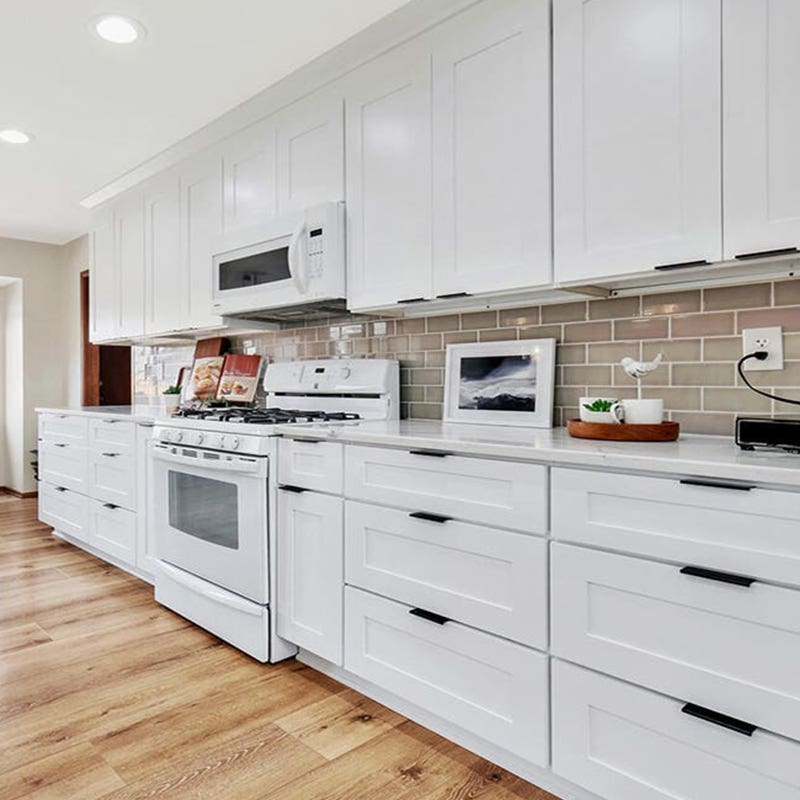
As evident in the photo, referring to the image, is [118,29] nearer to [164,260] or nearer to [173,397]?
[164,260]

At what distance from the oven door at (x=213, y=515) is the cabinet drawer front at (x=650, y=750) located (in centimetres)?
118

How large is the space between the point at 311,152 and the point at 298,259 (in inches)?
18.6

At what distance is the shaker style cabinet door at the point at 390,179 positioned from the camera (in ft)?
7.28

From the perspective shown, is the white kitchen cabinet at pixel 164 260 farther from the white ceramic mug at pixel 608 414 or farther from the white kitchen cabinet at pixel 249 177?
the white ceramic mug at pixel 608 414

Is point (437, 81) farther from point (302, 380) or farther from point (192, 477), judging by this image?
point (192, 477)

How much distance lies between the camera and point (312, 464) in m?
2.16

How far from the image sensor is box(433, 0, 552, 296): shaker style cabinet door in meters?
1.89

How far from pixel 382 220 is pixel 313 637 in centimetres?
151

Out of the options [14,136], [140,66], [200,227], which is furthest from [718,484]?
[14,136]

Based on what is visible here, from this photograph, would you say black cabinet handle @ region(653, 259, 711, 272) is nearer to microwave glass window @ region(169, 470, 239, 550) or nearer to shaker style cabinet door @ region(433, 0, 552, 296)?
shaker style cabinet door @ region(433, 0, 552, 296)

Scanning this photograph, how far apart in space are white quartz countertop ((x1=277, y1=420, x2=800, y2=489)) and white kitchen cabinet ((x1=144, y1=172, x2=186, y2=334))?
1635 mm

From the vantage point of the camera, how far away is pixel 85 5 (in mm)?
2188

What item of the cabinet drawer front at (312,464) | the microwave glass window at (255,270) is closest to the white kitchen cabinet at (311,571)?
the cabinet drawer front at (312,464)

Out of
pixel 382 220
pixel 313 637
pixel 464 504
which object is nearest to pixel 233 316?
pixel 382 220
